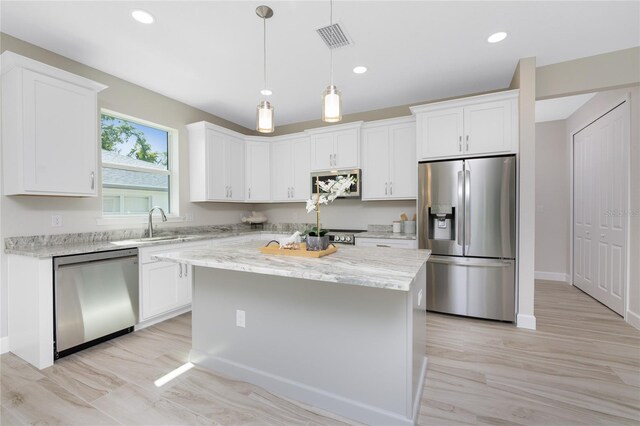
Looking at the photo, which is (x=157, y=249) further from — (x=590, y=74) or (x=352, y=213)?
(x=590, y=74)

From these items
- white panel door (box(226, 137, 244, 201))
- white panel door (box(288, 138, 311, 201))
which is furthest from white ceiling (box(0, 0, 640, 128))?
white panel door (box(288, 138, 311, 201))

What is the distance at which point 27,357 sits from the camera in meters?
2.30

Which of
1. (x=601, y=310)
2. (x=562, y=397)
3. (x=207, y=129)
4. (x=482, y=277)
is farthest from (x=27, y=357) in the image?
(x=601, y=310)

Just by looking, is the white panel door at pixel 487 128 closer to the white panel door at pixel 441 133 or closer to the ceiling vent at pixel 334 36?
the white panel door at pixel 441 133

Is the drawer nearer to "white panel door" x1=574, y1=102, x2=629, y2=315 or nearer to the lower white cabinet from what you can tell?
the lower white cabinet

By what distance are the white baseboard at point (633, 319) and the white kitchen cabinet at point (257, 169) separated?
478 centimetres

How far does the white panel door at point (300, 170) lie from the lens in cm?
454

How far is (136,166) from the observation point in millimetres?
3541

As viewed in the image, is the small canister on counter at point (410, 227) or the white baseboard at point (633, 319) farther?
the small canister on counter at point (410, 227)

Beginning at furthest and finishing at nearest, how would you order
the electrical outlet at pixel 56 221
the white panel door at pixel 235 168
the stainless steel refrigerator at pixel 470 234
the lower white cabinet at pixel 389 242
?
the white panel door at pixel 235 168, the lower white cabinet at pixel 389 242, the stainless steel refrigerator at pixel 470 234, the electrical outlet at pixel 56 221

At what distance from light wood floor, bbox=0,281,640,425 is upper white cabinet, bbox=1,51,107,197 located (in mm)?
1486

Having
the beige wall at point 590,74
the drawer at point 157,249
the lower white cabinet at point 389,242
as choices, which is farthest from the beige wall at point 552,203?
the drawer at point 157,249

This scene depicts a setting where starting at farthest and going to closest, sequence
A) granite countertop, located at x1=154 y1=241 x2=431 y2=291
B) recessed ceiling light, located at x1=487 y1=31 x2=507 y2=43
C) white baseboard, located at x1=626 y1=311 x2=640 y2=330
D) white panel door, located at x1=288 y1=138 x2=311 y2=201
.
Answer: white panel door, located at x1=288 y1=138 x2=311 y2=201 < white baseboard, located at x1=626 y1=311 x2=640 y2=330 < recessed ceiling light, located at x1=487 y1=31 x2=507 y2=43 < granite countertop, located at x1=154 y1=241 x2=431 y2=291

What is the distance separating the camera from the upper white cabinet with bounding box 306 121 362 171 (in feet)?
13.4
